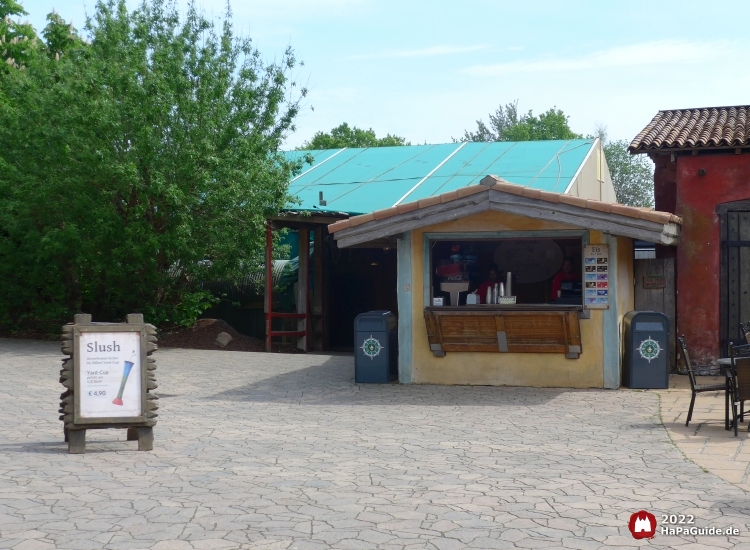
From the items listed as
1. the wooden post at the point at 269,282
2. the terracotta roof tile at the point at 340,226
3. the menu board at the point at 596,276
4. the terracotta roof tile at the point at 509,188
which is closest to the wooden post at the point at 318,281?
the wooden post at the point at 269,282

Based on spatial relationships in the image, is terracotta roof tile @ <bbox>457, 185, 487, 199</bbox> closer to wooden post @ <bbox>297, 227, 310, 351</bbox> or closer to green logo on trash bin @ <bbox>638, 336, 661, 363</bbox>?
green logo on trash bin @ <bbox>638, 336, 661, 363</bbox>

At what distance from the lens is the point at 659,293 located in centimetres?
1566

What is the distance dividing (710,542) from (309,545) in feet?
7.43

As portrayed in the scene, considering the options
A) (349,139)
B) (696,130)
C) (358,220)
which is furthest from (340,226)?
(349,139)

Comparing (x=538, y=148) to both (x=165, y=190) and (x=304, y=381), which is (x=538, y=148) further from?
(x=304, y=381)

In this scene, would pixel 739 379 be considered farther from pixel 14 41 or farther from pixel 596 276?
pixel 14 41

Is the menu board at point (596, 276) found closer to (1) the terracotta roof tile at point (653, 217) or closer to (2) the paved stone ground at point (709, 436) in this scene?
(1) the terracotta roof tile at point (653, 217)

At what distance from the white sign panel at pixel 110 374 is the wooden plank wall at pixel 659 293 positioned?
965 cm

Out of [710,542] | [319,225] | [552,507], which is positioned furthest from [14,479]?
[319,225]

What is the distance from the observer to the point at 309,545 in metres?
5.35

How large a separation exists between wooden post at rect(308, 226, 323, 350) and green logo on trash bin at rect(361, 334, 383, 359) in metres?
6.58

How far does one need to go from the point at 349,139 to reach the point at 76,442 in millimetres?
49175
